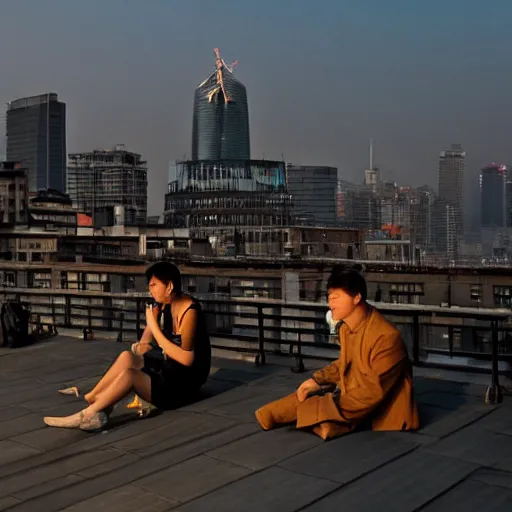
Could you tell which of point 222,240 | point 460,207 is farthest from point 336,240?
point 460,207

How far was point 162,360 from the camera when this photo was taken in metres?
6.73

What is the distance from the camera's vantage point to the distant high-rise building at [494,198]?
137m

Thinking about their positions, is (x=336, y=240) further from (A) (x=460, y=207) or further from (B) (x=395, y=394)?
(B) (x=395, y=394)

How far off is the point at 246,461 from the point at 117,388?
1.50 metres

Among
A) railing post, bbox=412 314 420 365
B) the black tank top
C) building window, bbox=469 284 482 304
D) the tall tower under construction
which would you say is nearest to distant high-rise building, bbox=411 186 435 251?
the tall tower under construction

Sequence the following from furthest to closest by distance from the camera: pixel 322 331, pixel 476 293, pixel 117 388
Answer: pixel 476 293, pixel 322 331, pixel 117 388

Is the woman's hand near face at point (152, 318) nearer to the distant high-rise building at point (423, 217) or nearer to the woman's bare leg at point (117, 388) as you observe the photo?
the woman's bare leg at point (117, 388)

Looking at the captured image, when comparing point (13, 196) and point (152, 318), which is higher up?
point (13, 196)

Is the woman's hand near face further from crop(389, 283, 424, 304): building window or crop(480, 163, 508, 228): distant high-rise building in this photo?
crop(480, 163, 508, 228): distant high-rise building

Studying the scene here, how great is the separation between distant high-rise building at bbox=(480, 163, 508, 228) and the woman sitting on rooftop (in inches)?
5189

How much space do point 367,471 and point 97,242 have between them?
241ft

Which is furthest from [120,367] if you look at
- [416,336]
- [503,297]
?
[503,297]

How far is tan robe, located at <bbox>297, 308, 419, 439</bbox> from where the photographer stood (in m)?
5.49

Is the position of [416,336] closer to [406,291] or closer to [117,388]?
[117,388]
